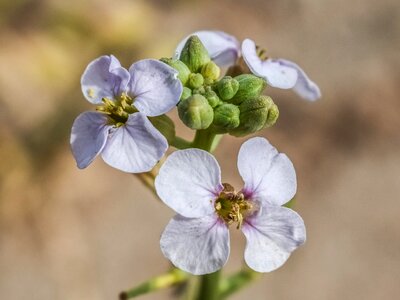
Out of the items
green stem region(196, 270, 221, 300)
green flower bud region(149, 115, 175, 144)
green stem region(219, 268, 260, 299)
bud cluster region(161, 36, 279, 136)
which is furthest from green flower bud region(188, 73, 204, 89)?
green stem region(219, 268, 260, 299)

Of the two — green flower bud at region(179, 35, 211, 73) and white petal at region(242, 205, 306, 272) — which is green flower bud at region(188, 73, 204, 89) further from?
white petal at region(242, 205, 306, 272)

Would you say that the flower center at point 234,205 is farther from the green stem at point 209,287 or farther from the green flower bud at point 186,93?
the green stem at point 209,287

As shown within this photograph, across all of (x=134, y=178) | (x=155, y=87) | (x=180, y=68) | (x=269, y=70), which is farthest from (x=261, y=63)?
(x=134, y=178)

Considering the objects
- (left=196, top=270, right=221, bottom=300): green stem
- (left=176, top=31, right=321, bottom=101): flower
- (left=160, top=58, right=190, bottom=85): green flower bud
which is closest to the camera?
(left=160, top=58, right=190, bottom=85): green flower bud

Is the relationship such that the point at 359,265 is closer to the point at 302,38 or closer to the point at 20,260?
the point at 302,38

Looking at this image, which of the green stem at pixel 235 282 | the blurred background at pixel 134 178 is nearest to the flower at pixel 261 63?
the green stem at pixel 235 282

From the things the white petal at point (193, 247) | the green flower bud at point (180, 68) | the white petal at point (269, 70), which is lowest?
the white petal at point (193, 247)

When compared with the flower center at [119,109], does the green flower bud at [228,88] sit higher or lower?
higher
